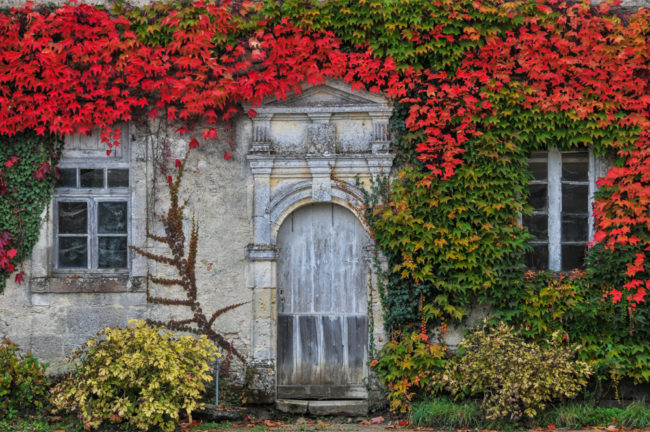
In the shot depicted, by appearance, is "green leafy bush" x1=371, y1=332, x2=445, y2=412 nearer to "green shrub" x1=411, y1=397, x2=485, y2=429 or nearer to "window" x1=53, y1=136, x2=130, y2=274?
"green shrub" x1=411, y1=397, x2=485, y2=429

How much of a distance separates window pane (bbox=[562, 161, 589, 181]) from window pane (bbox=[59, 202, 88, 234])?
17.7ft

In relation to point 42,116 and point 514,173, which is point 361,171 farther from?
point 42,116

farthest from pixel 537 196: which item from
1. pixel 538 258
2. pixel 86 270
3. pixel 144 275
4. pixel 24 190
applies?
pixel 24 190

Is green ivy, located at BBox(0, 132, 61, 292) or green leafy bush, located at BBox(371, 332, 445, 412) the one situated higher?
green ivy, located at BBox(0, 132, 61, 292)

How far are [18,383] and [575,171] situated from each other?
632cm

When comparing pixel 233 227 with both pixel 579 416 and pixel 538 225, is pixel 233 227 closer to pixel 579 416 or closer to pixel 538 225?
pixel 538 225

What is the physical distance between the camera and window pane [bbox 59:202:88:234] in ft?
26.0

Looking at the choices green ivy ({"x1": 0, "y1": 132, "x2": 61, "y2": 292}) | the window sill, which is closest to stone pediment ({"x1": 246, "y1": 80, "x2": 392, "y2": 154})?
the window sill

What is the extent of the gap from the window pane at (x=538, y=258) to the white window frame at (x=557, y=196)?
1.8 inches

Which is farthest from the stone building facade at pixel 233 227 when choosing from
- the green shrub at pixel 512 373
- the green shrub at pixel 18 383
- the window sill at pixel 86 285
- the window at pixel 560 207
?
the window at pixel 560 207

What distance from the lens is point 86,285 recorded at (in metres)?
7.68

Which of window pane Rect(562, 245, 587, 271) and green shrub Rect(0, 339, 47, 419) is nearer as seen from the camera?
green shrub Rect(0, 339, 47, 419)

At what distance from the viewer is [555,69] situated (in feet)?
25.2

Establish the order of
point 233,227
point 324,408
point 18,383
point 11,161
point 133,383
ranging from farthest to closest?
point 233,227 < point 11,161 < point 324,408 < point 18,383 < point 133,383
